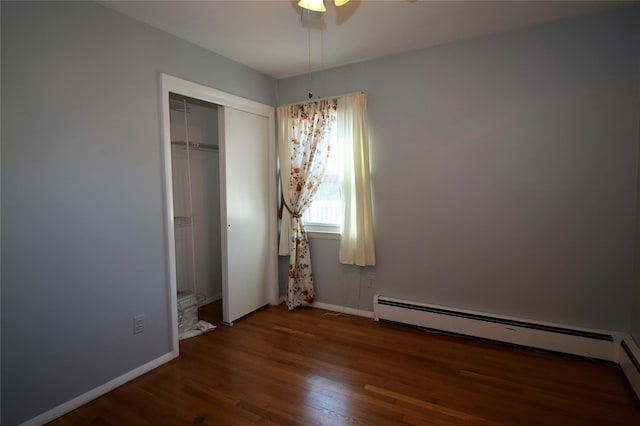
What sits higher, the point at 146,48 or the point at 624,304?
the point at 146,48

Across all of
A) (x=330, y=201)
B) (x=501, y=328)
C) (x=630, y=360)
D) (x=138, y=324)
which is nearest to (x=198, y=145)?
(x=330, y=201)

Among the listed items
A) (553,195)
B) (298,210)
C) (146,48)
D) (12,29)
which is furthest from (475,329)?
(12,29)

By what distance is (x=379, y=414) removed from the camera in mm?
1943

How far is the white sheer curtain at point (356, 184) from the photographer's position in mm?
3162

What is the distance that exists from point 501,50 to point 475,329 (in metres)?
2.28

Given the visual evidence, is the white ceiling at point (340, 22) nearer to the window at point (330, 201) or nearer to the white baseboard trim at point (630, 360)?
the window at point (330, 201)

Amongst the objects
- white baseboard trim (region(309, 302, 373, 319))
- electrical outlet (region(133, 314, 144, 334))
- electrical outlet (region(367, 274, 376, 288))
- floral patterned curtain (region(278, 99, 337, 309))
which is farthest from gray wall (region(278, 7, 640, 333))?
electrical outlet (region(133, 314, 144, 334))

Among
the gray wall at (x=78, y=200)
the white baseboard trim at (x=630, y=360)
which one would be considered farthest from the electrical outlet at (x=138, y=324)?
the white baseboard trim at (x=630, y=360)

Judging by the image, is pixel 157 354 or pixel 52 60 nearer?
pixel 52 60

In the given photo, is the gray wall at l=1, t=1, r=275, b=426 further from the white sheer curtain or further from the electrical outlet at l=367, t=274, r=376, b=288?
the electrical outlet at l=367, t=274, r=376, b=288

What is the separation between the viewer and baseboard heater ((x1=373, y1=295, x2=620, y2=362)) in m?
2.43

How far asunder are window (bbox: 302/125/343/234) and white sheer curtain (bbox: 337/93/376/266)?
110 mm

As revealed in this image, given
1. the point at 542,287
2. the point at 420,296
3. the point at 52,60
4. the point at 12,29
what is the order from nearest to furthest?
1. the point at 12,29
2. the point at 52,60
3. the point at 542,287
4. the point at 420,296

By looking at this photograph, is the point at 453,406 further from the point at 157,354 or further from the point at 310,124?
the point at 310,124
